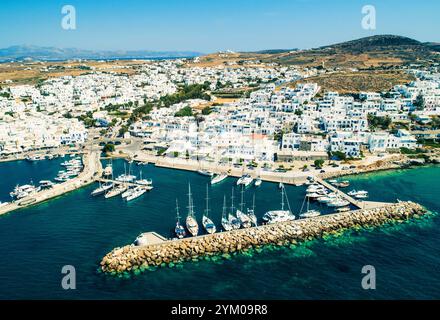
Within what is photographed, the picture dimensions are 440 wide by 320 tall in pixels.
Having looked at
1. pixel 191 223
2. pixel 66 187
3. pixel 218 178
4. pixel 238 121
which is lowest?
pixel 191 223

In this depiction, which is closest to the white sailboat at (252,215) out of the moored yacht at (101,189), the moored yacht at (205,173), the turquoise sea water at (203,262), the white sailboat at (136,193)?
the turquoise sea water at (203,262)

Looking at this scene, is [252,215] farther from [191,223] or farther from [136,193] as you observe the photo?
[136,193]

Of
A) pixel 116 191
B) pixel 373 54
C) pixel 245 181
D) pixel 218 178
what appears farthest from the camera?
pixel 373 54

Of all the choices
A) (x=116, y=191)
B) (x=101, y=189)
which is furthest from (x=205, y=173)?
(x=101, y=189)

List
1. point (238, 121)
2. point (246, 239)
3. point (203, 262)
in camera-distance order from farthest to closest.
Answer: point (238, 121)
point (246, 239)
point (203, 262)

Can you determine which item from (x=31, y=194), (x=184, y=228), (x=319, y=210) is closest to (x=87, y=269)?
(x=184, y=228)
